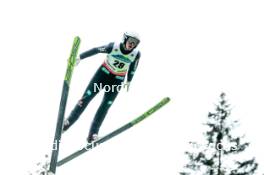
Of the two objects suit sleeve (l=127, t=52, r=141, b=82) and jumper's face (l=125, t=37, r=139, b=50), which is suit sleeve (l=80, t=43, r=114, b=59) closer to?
jumper's face (l=125, t=37, r=139, b=50)

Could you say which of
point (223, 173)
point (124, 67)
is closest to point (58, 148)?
point (124, 67)

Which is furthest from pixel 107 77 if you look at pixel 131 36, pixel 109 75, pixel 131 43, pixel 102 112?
pixel 131 36

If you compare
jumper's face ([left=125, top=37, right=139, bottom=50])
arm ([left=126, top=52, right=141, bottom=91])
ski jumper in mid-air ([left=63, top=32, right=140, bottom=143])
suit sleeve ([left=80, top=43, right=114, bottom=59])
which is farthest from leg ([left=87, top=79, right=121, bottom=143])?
jumper's face ([left=125, top=37, right=139, bottom=50])

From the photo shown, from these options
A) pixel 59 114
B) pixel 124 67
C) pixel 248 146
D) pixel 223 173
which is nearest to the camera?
pixel 59 114

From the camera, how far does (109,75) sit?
9.15m

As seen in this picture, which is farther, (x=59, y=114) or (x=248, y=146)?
(x=248, y=146)

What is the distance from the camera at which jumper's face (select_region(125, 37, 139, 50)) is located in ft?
28.1

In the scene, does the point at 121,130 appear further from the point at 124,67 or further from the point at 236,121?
the point at 236,121

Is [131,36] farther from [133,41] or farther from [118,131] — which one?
[118,131]

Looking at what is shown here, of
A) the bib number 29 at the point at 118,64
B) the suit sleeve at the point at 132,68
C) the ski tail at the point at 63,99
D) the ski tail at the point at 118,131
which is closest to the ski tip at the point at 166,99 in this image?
A: the ski tail at the point at 118,131

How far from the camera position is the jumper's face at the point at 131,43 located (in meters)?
8.57

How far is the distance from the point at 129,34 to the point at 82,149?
95.9 inches

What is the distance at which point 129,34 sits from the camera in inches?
334

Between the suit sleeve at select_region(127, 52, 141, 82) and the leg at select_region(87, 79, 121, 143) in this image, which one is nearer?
the suit sleeve at select_region(127, 52, 141, 82)
